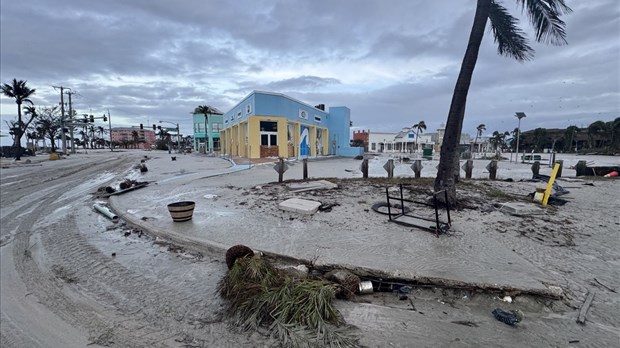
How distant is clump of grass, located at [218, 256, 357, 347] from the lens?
7.96 ft

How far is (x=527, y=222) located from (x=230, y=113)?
107 feet

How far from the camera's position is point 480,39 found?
21.5 ft

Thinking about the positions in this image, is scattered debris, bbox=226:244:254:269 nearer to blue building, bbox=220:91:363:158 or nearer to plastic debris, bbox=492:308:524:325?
plastic debris, bbox=492:308:524:325

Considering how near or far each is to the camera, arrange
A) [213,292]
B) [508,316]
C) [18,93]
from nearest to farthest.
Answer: [508,316] → [213,292] → [18,93]

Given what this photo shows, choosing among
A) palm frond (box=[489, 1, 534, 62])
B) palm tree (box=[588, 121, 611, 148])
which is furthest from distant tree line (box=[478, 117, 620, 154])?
palm frond (box=[489, 1, 534, 62])

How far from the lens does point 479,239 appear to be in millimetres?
4750

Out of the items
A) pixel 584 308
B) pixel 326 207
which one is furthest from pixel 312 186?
pixel 584 308

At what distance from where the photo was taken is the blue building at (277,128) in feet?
77.7

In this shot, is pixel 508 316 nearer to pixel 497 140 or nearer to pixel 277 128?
pixel 277 128

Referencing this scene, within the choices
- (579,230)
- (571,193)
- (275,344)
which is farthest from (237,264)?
(571,193)

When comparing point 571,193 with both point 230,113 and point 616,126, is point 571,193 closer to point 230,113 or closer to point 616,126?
point 230,113

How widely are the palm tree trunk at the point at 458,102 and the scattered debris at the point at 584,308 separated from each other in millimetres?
3720

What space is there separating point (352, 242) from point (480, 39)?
5.94 meters

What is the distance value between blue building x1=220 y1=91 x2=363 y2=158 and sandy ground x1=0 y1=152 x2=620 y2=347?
713 inches
